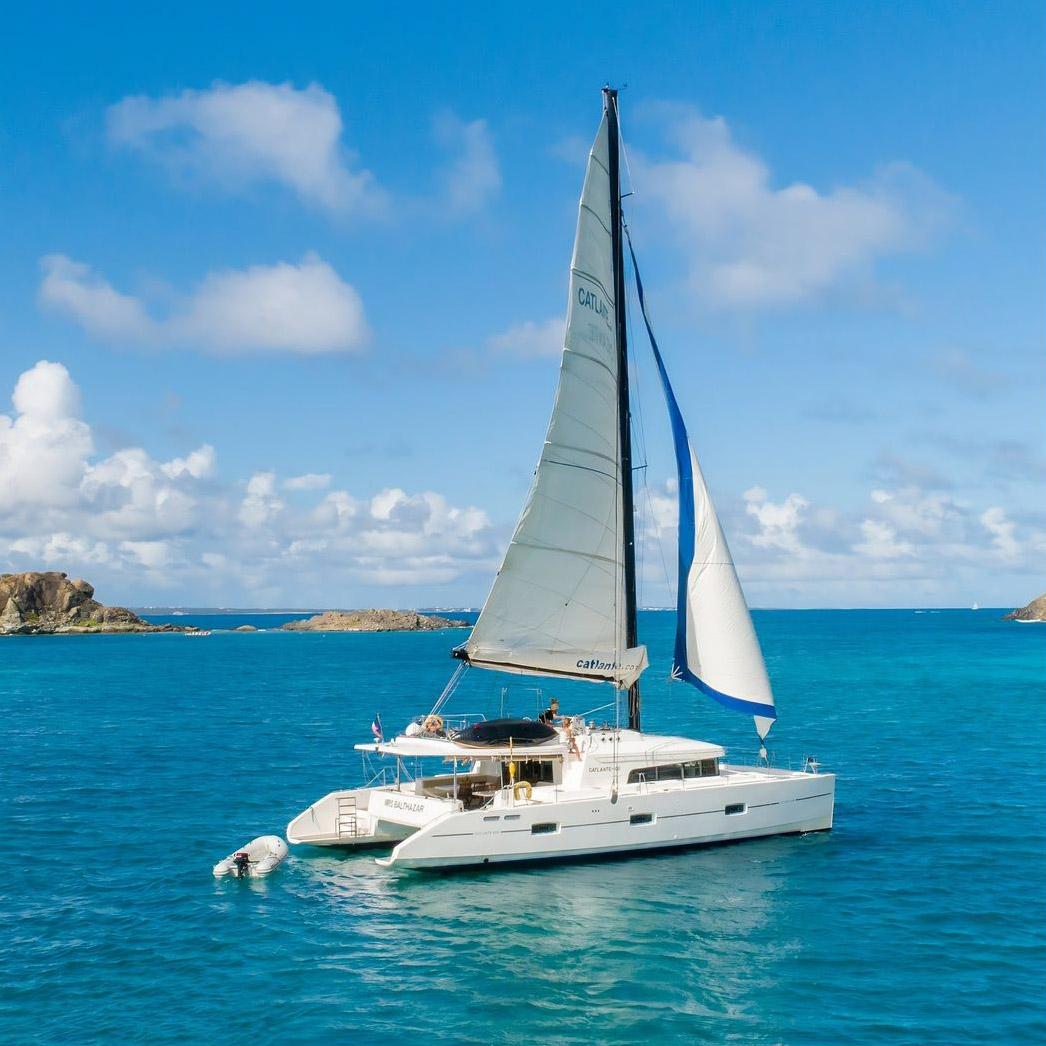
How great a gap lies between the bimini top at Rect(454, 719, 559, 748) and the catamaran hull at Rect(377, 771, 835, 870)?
84.0 inches

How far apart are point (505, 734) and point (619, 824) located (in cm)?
362

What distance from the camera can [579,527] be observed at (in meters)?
27.5

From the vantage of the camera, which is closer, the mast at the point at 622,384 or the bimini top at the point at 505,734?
the bimini top at the point at 505,734

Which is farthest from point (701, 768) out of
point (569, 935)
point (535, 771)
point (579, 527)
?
point (569, 935)

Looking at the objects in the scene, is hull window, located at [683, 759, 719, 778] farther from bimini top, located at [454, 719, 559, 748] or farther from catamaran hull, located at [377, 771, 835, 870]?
bimini top, located at [454, 719, 559, 748]

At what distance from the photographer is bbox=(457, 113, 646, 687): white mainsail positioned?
26.9 meters

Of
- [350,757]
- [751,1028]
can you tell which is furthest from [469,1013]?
[350,757]

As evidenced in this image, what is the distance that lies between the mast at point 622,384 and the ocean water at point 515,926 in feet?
23.4

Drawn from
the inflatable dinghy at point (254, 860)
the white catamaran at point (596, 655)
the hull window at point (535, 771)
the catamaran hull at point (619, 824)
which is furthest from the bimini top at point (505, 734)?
the inflatable dinghy at point (254, 860)

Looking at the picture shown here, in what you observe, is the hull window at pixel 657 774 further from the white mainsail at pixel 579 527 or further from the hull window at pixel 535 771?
the white mainsail at pixel 579 527

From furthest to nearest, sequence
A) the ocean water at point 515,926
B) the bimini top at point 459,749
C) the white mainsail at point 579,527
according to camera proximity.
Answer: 1. the white mainsail at point 579,527
2. the bimini top at point 459,749
3. the ocean water at point 515,926

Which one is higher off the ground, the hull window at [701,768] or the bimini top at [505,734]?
A: the bimini top at [505,734]

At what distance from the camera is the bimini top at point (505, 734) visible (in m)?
26.0

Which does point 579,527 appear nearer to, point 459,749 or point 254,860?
point 459,749
